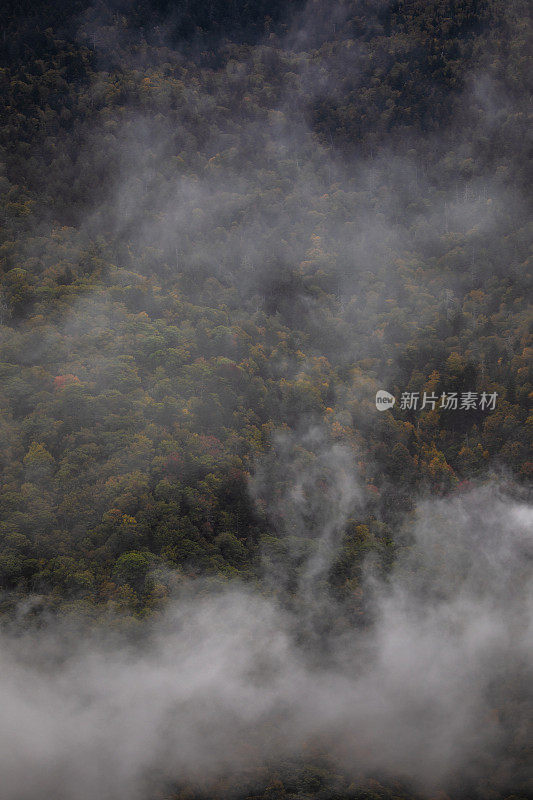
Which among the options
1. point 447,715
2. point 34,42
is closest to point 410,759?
point 447,715

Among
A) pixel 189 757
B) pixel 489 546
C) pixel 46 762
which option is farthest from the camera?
pixel 489 546

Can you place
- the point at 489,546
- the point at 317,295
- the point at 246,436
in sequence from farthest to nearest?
the point at 317,295, the point at 489,546, the point at 246,436

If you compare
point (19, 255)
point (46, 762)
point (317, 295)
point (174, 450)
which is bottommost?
point (46, 762)

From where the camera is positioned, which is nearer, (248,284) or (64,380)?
(64,380)

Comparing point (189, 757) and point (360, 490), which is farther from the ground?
point (360, 490)

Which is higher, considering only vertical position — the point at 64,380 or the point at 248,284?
the point at 248,284

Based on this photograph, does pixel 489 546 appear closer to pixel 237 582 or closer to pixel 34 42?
pixel 237 582

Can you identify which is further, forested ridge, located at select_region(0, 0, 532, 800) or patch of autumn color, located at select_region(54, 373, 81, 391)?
patch of autumn color, located at select_region(54, 373, 81, 391)

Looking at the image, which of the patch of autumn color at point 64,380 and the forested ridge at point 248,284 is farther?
the patch of autumn color at point 64,380
